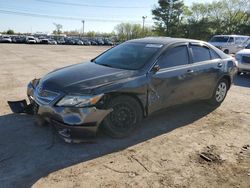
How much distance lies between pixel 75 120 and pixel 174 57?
226 cm

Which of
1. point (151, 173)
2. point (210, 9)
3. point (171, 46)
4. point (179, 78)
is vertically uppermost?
point (210, 9)

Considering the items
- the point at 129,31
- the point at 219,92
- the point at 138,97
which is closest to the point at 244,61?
the point at 219,92

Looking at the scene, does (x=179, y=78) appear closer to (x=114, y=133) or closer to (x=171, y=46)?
(x=171, y=46)

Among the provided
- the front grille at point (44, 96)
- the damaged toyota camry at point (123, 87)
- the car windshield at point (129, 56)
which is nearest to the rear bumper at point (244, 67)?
the damaged toyota camry at point (123, 87)

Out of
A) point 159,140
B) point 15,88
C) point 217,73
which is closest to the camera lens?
point 159,140

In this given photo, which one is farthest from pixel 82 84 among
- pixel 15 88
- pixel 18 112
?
pixel 15 88

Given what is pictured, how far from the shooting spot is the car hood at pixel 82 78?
4249 mm


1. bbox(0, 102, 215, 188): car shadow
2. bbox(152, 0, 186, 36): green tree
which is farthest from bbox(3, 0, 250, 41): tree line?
bbox(0, 102, 215, 188): car shadow

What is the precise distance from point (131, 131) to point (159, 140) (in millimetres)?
Result: 473

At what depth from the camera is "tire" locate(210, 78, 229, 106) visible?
252 inches

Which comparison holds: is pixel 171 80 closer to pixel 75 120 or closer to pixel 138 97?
pixel 138 97

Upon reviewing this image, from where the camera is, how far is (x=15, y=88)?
8305mm

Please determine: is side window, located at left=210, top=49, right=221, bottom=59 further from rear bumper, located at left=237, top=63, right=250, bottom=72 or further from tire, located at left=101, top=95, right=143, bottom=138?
rear bumper, located at left=237, top=63, right=250, bottom=72

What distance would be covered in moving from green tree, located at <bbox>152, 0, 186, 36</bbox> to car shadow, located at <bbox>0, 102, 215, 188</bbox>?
5722 centimetres
